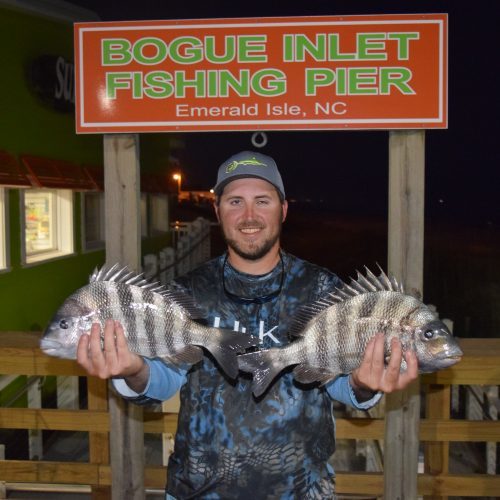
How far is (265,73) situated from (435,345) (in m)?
1.80

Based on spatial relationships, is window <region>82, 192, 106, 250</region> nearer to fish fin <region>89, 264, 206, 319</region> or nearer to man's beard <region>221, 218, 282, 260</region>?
fish fin <region>89, 264, 206, 319</region>

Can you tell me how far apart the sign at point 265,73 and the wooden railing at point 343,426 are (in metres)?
1.55

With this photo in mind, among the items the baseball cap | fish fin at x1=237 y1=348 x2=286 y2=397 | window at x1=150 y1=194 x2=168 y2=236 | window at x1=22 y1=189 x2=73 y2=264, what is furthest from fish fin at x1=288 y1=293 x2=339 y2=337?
window at x1=150 y1=194 x2=168 y2=236

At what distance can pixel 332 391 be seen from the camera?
2.62 metres

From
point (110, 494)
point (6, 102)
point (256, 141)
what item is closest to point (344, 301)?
point (256, 141)

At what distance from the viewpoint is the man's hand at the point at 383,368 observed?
91.8 inches

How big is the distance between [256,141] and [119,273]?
4.18 ft

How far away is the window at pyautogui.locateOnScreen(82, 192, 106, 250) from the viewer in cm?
1077

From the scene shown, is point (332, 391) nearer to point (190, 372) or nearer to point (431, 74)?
point (190, 372)

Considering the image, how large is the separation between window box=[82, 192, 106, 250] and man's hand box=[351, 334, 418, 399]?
880 centimetres

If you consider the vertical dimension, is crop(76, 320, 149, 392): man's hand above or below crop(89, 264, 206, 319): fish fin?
below

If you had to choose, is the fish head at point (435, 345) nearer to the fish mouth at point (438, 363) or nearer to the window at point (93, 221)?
the fish mouth at point (438, 363)

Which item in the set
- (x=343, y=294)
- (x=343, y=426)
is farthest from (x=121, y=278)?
(x=343, y=426)

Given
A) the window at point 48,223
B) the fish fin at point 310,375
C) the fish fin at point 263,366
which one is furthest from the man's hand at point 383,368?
the window at point 48,223
